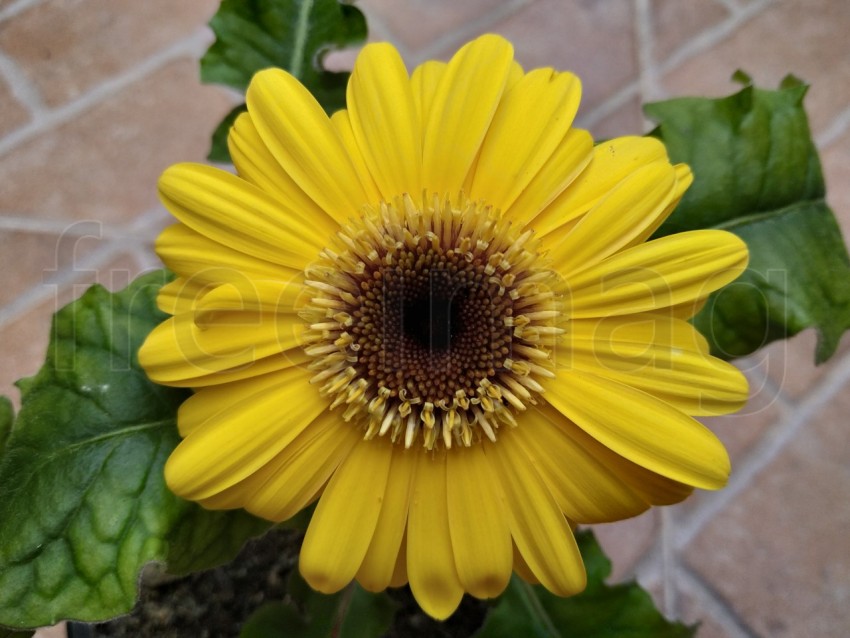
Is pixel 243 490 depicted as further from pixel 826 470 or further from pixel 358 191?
pixel 826 470

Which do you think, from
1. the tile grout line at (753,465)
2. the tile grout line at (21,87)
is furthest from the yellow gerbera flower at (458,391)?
the tile grout line at (21,87)

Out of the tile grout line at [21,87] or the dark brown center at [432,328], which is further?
the tile grout line at [21,87]

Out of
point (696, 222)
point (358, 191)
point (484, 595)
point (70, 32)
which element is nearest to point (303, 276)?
point (358, 191)

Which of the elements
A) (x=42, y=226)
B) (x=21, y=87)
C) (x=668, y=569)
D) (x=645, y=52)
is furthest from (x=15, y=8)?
(x=668, y=569)

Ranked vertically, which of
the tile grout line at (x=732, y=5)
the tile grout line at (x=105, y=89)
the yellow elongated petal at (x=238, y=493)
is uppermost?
the tile grout line at (x=105, y=89)

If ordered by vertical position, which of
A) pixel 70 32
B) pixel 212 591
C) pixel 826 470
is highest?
pixel 70 32

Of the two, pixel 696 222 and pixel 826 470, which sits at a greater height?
pixel 696 222

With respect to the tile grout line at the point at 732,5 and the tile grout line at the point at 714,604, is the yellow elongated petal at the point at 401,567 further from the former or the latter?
the tile grout line at the point at 732,5
